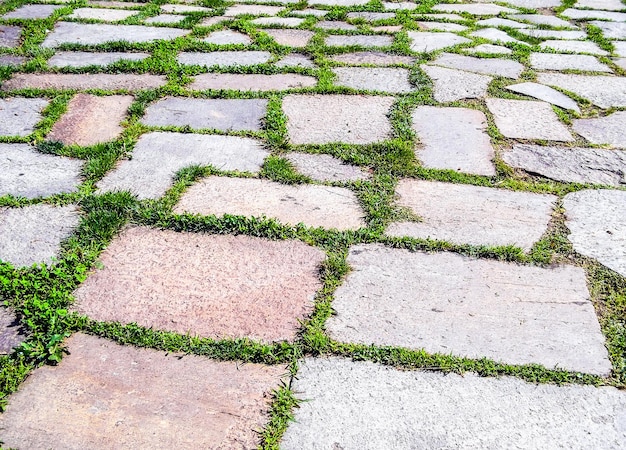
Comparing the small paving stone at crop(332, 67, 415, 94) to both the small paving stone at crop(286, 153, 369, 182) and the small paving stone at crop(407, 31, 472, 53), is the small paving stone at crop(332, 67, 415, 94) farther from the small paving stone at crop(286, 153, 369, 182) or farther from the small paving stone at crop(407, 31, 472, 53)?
the small paving stone at crop(286, 153, 369, 182)

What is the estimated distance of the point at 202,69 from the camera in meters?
4.11

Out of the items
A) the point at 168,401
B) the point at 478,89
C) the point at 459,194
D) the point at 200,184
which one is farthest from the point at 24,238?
the point at 478,89

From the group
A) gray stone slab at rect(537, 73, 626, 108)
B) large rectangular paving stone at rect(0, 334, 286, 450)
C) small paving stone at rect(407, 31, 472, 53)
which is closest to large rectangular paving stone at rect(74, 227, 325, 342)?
large rectangular paving stone at rect(0, 334, 286, 450)

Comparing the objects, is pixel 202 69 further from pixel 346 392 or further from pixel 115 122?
pixel 346 392

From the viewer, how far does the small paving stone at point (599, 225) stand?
248cm

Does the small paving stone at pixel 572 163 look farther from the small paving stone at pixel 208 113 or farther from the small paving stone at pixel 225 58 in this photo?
the small paving stone at pixel 225 58

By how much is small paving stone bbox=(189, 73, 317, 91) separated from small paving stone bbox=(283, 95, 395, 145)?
20 centimetres

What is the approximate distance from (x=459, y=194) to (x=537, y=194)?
361 mm

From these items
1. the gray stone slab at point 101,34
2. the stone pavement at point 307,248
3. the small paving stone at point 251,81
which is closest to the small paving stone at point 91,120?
the stone pavement at point 307,248

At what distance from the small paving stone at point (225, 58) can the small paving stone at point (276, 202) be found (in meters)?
1.59

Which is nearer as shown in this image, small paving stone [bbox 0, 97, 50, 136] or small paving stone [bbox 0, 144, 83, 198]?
small paving stone [bbox 0, 144, 83, 198]

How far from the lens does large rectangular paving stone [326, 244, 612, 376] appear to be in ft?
6.63

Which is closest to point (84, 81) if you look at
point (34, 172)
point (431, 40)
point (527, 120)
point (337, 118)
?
point (34, 172)

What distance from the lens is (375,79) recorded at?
4.07 m
